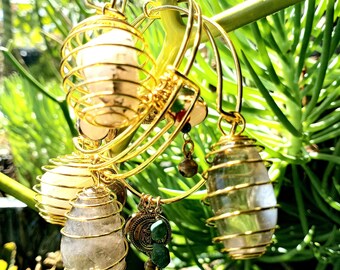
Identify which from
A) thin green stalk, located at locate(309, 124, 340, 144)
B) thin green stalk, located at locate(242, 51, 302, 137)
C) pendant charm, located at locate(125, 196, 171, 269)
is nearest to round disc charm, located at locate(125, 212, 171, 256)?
pendant charm, located at locate(125, 196, 171, 269)

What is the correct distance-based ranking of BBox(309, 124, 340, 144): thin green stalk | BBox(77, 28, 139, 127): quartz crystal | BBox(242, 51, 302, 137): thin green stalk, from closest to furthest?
BBox(77, 28, 139, 127): quartz crystal → BBox(242, 51, 302, 137): thin green stalk → BBox(309, 124, 340, 144): thin green stalk

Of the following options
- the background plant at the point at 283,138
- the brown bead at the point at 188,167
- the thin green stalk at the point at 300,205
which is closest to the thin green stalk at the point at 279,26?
the background plant at the point at 283,138

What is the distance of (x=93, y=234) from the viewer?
0.80ft

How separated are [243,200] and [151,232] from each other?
0.05m

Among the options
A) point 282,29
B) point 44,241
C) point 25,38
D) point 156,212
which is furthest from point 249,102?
point 25,38

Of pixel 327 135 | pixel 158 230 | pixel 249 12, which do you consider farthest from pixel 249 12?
pixel 327 135

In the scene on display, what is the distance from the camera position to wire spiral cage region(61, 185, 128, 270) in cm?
24

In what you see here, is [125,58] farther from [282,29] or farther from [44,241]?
[44,241]

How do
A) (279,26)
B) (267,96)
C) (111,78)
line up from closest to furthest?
(111,78) → (267,96) → (279,26)

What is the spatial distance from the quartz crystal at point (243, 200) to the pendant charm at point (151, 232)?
0.11 feet

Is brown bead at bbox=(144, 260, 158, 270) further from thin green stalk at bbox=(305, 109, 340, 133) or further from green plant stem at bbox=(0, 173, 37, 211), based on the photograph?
thin green stalk at bbox=(305, 109, 340, 133)

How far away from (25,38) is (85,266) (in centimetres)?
126

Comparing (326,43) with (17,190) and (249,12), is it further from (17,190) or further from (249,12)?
(17,190)

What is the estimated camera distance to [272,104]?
0.34 meters
